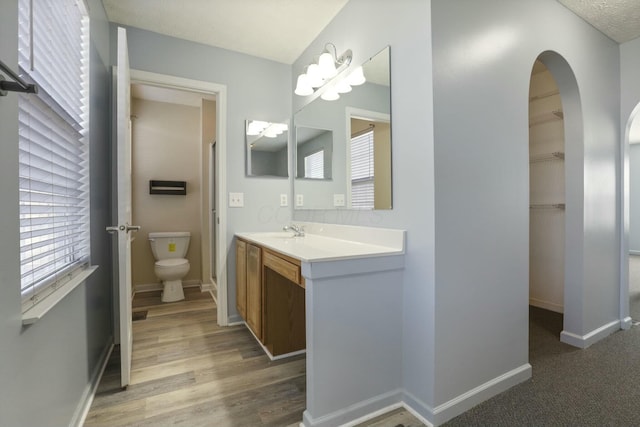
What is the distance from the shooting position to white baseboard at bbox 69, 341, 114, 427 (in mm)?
1388

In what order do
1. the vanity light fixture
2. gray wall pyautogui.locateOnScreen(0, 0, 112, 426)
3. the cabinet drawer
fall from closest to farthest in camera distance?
gray wall pyautogui.locateOnScreen(0, 0, 112, 426) < the cabinet drawer < the vanity light fixture

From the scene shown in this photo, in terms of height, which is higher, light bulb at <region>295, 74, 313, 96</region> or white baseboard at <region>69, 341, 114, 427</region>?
light bulb at <region>295, 74, 313, 96</region>

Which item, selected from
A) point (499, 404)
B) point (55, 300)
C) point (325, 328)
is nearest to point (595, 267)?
point (499, 404)

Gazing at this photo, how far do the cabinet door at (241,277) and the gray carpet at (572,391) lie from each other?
5.25 feet

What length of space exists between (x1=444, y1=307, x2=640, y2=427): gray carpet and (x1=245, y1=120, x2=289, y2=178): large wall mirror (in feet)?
7.38

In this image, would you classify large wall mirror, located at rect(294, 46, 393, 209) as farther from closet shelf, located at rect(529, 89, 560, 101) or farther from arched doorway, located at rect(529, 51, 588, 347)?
closet shelf, located at rect(529, 89, 560, 101)

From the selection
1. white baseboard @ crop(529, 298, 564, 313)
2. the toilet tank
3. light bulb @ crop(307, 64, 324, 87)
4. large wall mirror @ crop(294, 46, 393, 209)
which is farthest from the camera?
the toilet tank

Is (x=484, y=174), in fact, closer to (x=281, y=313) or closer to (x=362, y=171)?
(x=362, y=171)

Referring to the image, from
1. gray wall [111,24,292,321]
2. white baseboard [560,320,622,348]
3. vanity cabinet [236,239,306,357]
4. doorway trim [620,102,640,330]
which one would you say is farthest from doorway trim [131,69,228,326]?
doorway trim [620,102,640,330]

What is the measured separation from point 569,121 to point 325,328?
91.7 inches

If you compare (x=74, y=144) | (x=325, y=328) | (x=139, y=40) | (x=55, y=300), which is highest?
(x=139, y=40)

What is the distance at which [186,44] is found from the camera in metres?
2.46

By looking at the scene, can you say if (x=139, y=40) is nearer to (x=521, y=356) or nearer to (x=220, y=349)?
(x=220, y=349)

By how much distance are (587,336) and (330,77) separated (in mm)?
2702
